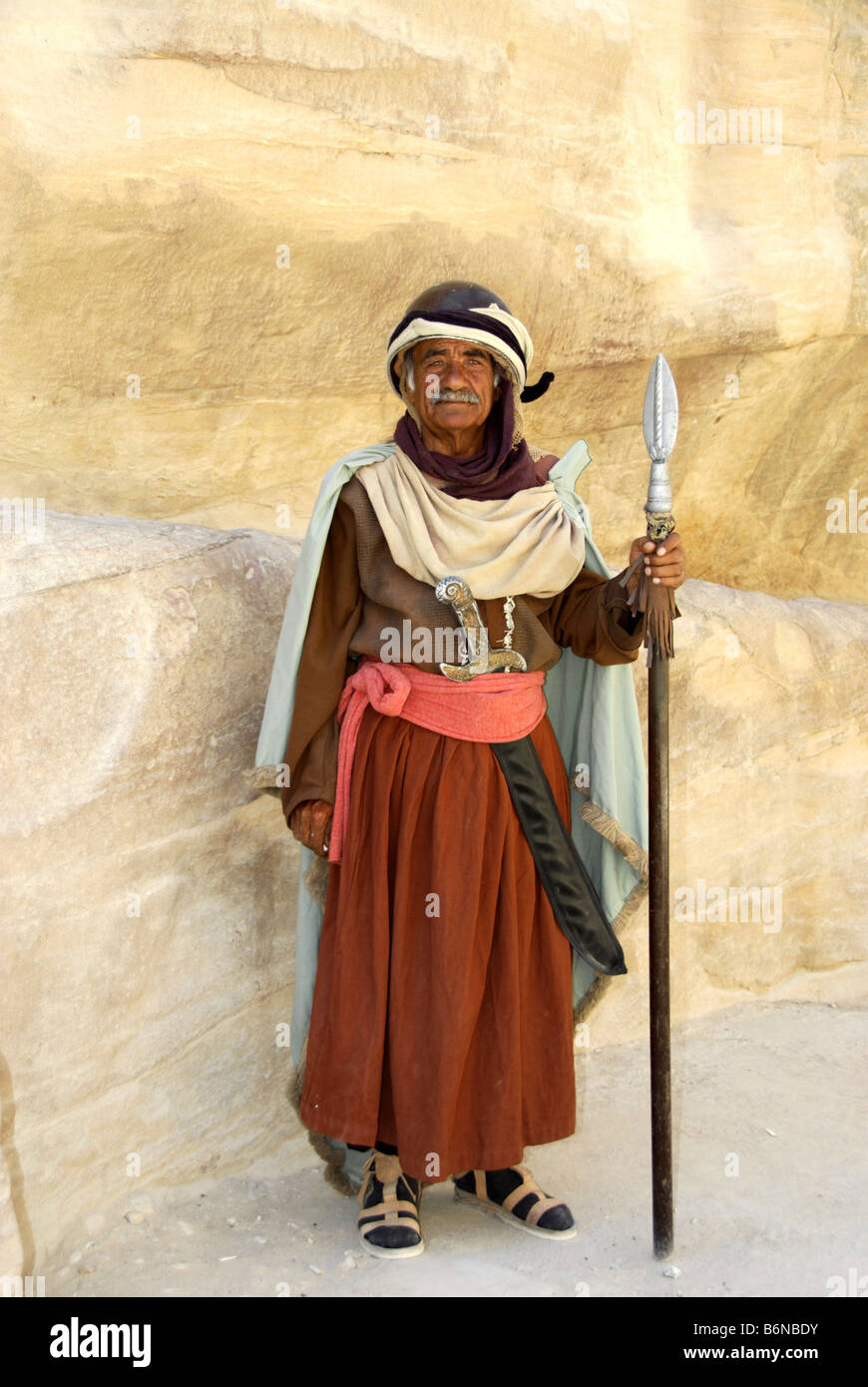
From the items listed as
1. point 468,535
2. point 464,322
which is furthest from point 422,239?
point 468,535

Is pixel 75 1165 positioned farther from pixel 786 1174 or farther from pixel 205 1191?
pixel 786 1174

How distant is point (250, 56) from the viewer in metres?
3.78

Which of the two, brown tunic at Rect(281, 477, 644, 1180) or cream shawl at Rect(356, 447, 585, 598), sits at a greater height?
cream shawl at Rect(356, 447, 585, 598)

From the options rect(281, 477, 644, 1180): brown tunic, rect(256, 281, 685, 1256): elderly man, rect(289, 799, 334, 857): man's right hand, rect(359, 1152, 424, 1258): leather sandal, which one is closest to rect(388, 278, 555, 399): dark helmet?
rect(256, 281, 685, 1256): elderly man

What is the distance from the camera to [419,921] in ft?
9.93

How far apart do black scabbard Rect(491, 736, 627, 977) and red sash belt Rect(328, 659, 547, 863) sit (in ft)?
0.21

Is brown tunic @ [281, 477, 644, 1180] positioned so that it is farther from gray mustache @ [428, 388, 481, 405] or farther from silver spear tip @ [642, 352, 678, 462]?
silver spear tip @ [642, 352, 678, 462]

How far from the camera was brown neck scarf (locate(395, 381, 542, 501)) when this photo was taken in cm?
307

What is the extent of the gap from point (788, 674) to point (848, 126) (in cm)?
201

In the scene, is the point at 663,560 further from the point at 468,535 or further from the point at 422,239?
the point at 422,239

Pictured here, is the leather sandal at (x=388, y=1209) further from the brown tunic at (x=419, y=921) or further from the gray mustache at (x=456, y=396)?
the gray mustache at (x=456, y=396)

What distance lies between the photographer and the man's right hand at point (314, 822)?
3.08m

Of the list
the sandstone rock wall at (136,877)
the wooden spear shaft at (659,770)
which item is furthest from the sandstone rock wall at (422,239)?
the wooden spear shaft at (659,770)

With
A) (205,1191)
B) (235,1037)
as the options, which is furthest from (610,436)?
(205,1191)
